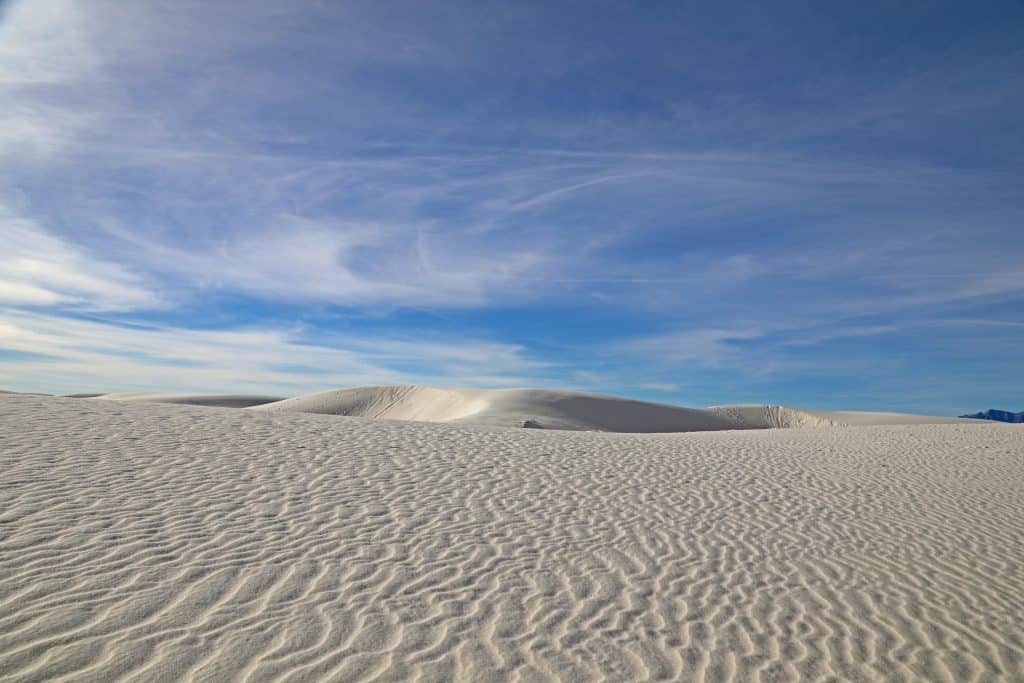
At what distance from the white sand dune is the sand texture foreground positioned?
29.9 metres

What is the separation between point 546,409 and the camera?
151 ft

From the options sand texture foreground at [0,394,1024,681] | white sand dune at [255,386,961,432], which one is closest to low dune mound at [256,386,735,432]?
white sand dune at [255,386,961,432]

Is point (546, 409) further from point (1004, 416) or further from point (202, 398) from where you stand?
point (1004, 416)

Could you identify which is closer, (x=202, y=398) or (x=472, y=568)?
(x=472, y=568)

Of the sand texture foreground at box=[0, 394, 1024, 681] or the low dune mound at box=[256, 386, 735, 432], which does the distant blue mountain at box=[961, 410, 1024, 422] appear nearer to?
the low dune mound at box=[256, 386, 735, 432]

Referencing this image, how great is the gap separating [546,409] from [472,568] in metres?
38.7

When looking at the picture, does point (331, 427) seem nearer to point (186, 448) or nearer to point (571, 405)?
point (186, 448)

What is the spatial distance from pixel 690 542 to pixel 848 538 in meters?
2.74

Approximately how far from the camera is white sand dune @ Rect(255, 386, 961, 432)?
46625 millimetres

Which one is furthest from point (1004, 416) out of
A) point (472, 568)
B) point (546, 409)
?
point (472, 568)

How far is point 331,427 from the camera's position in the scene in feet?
57.2

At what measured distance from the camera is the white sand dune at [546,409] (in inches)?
1836

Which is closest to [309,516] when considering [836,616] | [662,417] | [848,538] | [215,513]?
[215,513]

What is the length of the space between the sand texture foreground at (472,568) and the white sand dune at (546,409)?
29.9 metres
